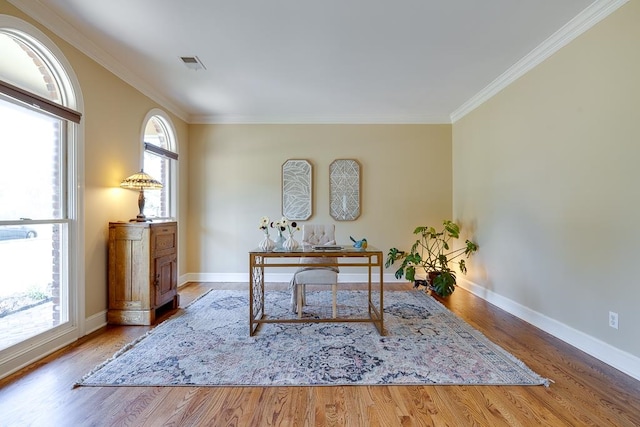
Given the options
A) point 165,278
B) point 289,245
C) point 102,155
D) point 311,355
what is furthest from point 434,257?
point 102,155

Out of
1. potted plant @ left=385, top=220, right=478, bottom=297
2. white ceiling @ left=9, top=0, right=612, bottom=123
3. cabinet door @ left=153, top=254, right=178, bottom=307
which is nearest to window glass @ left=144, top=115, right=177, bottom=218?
white ceiling @ left=9, top=0, right=612, bottom=123

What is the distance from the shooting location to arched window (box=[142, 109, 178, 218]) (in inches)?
152

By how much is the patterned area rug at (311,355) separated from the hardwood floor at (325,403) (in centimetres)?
9

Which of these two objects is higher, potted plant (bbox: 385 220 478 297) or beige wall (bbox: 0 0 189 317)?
beige wall (bbox: 0 0 189 317)

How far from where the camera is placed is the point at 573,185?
2500 mm

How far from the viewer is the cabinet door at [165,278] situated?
3.03 m

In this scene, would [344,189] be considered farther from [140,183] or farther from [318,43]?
[140,183]

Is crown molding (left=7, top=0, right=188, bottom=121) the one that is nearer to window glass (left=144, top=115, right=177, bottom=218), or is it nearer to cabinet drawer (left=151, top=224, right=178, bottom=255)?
window glass (left=144, top=115, right=177, bottom=218)

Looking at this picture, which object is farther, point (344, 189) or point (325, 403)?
point (344, 189)

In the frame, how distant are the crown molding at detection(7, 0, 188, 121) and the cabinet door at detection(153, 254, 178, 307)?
2.06 meters

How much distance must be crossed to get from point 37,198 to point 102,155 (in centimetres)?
74

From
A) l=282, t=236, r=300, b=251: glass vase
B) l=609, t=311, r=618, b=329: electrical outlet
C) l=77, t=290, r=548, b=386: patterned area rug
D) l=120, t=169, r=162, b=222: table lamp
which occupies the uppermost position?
l=120, t=169, r=162, b=222: table lamp

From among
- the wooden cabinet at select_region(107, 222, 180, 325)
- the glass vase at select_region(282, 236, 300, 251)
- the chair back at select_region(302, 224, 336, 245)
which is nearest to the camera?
the glass vase at select_region(282, 236, 300, 251)

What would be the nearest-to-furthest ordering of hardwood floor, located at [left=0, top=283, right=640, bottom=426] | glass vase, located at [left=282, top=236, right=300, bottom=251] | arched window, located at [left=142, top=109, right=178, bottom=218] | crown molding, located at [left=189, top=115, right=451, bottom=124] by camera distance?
hardwood floor, located at [left=0, top=283, right=640, bottom=426]
glass vase, located at [left=282, top=236, right=300, bottom=251]
arched window, located at [left=142, top=109, right=178, bottom=218]
crown molding, located at [left=189, top=115, right=451, bottom=124]
